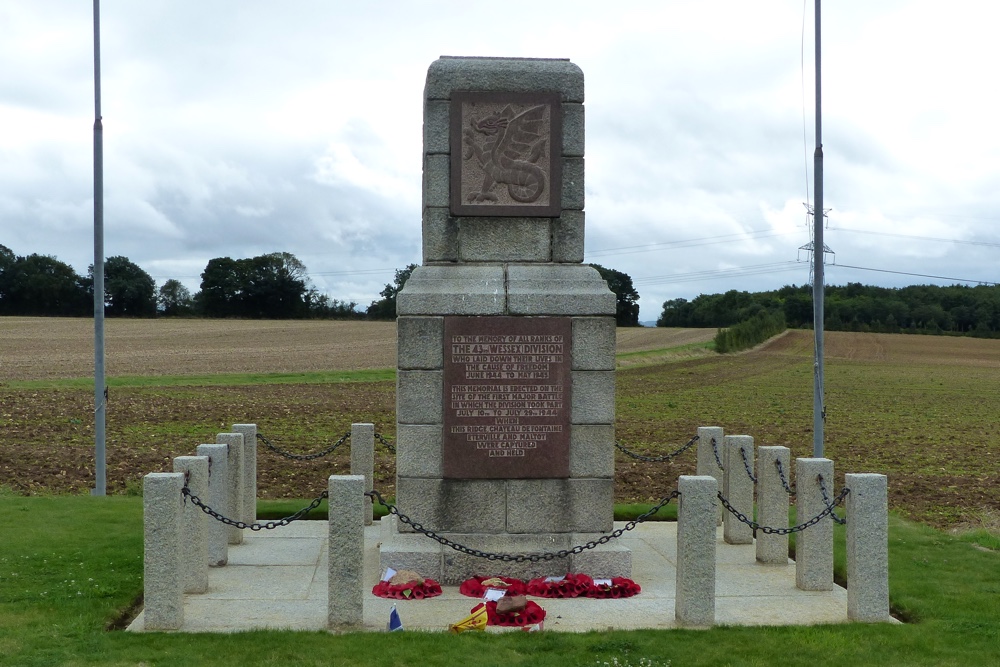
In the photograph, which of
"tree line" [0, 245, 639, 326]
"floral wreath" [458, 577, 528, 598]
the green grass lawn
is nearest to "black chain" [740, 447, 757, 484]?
the green grass lawn

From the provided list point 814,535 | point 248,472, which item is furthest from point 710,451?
point 248,472

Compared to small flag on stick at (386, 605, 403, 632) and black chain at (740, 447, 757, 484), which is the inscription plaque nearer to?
small flag on stick at (386, 605, 403, 632)

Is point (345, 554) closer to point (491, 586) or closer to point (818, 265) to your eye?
point (491, 586)

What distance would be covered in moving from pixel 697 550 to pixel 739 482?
319 centimetres

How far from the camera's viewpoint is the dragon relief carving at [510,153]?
28.2 ft

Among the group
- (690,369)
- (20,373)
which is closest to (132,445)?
(20,373)

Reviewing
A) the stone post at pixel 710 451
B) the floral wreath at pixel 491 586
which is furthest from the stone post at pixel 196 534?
the stone post at pixel 710 451

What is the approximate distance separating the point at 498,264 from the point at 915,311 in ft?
273

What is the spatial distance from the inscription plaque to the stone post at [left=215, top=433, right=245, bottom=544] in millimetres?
2585

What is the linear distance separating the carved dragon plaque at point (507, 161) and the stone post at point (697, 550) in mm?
2849

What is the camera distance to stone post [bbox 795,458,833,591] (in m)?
8.13

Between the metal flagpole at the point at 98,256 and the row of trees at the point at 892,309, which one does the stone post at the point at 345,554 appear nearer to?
the metal flagpole at the point at 98,256

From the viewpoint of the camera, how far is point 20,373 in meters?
34.2

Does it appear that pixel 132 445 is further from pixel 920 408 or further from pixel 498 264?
pixel 920 408
